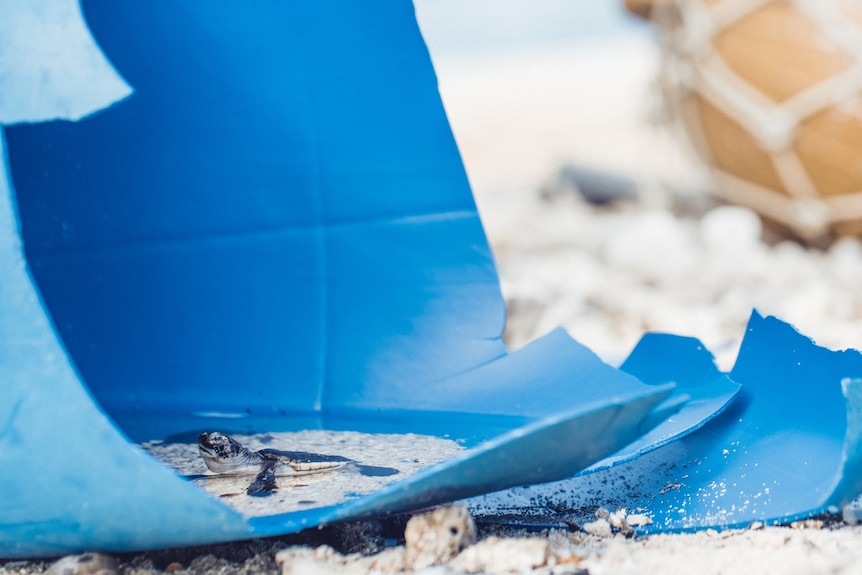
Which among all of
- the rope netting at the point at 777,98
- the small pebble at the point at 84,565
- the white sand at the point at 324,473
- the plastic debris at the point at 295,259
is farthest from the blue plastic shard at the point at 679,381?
the rope netting at the point at 777,98

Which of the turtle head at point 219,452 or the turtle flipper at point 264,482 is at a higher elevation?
the turtle head at point 219,452

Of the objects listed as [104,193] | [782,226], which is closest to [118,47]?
[104,193]

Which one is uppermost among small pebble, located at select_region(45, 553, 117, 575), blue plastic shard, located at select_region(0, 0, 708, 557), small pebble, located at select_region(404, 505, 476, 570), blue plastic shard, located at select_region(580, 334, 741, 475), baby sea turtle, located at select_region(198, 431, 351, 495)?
blue plastic shard, located at select_region(0, 0, 708, 557)

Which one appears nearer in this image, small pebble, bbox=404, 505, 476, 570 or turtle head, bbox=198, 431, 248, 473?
small pebble, bbox=404, 505, 476, 570

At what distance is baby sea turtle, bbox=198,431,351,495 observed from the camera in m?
1.11

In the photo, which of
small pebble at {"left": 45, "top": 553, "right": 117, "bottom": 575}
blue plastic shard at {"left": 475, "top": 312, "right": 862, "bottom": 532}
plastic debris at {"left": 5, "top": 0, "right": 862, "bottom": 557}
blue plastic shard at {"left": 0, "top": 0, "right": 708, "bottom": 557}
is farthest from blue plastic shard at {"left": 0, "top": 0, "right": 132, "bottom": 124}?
blue plastic shard at {"left": 475, "top": 312, "right": 862, "bottom": 532}

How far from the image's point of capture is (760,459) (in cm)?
99

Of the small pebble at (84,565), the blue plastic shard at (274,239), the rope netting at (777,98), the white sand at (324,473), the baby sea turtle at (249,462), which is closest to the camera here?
the small pebble at (84,565)

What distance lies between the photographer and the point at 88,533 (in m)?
0.84

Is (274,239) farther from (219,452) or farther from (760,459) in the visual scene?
(760,459)

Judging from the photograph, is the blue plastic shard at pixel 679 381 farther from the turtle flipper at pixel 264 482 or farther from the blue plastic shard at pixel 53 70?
the blue plastic shard at pixel 53 70

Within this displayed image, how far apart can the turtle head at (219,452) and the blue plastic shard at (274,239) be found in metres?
0.12

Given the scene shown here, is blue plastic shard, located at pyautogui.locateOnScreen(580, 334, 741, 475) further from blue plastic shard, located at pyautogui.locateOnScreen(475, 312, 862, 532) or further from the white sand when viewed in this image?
the white sand

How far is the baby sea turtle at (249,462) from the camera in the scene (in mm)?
1109
